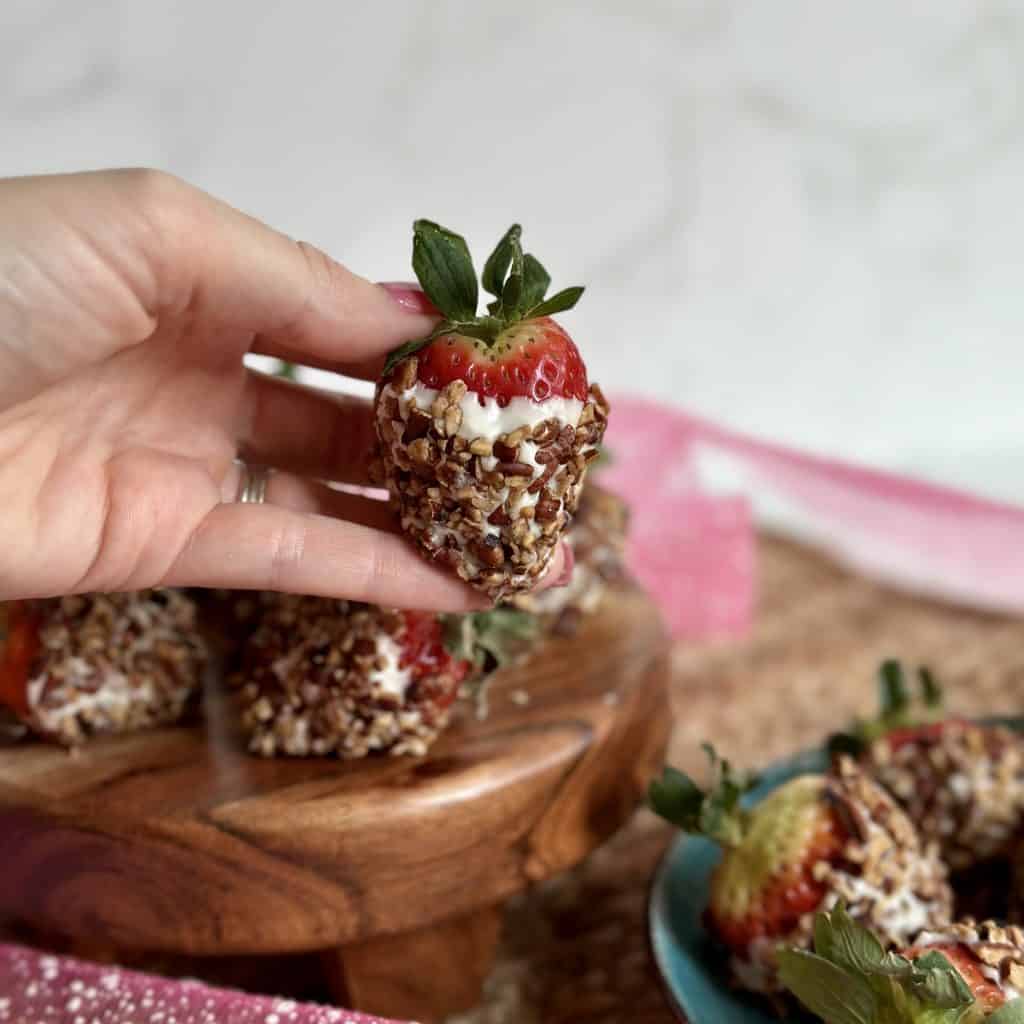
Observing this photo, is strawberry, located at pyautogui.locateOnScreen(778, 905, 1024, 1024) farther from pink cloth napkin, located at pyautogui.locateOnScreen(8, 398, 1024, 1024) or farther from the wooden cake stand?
pink cloth napkin, located at pyautogui.locateOnScreen(8, 398, 1024, 1024)

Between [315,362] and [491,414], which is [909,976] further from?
[315,362]

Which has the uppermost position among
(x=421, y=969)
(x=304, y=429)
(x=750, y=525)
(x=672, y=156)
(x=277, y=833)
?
(x=672, y=156)

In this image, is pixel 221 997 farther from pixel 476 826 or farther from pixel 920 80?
pixel 920 80

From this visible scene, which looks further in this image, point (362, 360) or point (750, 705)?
point (750, 705)

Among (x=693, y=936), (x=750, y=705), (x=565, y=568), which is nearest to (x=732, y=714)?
(x=750, y=705)

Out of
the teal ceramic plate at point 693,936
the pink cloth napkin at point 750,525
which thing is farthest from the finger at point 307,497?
the pink cloth napkin at point 750,525

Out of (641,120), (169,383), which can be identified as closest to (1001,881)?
(169,383)
